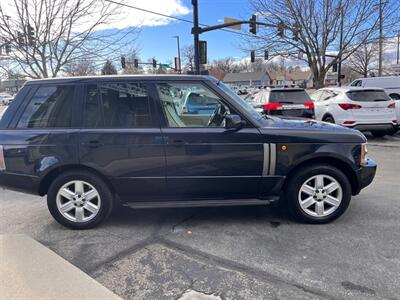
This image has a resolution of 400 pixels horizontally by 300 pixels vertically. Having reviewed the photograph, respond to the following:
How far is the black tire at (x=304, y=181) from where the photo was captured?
3949 mm

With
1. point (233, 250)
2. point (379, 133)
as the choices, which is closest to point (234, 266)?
point (233, 250)

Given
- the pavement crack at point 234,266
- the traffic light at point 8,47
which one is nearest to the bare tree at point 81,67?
the traffic light at point 8,47

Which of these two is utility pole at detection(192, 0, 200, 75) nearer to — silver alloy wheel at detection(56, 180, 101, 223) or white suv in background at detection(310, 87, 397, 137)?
white suv in background at detection(310, 87, 397, 137)

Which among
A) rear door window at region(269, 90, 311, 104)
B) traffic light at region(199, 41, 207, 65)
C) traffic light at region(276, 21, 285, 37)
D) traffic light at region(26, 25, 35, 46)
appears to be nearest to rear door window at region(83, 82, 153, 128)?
rear door window at region(269, 90, 311, 104)

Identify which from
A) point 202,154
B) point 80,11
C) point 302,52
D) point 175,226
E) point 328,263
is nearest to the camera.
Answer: point 328,263

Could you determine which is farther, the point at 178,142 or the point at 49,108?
the point at 49,108

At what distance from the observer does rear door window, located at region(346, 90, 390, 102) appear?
9.70 m

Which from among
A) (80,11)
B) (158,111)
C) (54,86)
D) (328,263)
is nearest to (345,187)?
(328,263)

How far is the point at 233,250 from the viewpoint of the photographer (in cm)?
349

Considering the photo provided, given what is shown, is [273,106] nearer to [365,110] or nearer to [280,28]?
[365,110]

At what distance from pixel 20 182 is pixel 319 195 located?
11.5 feet

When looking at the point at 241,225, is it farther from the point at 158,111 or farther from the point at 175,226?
the point at 158,111

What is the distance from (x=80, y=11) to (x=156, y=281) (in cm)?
1085

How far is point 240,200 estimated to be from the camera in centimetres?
403
